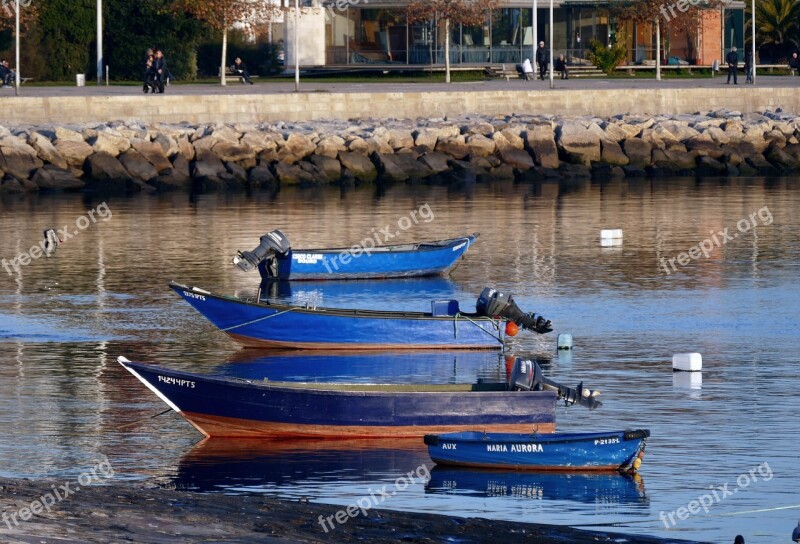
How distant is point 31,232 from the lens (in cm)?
4638

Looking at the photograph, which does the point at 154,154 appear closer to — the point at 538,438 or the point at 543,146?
the point at 543,146

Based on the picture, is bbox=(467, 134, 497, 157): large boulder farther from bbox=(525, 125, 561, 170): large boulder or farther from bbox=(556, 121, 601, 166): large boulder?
bbox=(556, 121, 601, 166): large boulder

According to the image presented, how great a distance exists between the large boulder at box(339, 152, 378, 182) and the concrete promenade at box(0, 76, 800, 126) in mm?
3325

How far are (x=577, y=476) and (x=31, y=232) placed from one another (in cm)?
3010

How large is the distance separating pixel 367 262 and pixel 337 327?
9943mm

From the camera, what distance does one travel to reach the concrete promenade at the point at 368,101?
196 feet

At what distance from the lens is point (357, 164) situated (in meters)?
60.4

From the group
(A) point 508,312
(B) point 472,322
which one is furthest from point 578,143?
(A) point 508,312

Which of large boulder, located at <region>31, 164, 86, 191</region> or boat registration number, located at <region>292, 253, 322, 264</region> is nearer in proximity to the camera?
boat registration number, located at <region>292, 253, 322, 264</region>

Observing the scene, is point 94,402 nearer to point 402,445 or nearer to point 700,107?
point 402,445

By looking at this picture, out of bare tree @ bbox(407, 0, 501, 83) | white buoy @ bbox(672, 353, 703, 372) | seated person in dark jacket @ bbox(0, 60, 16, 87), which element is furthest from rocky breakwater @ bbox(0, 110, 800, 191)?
white buoy @ bbox(672, 353, 703, 372)

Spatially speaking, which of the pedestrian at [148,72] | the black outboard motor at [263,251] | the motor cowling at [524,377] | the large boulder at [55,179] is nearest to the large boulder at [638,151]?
the pedestrian at [148,72]

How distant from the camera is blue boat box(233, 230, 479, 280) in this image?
124 ft

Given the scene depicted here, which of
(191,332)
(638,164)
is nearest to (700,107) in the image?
(638,164)
